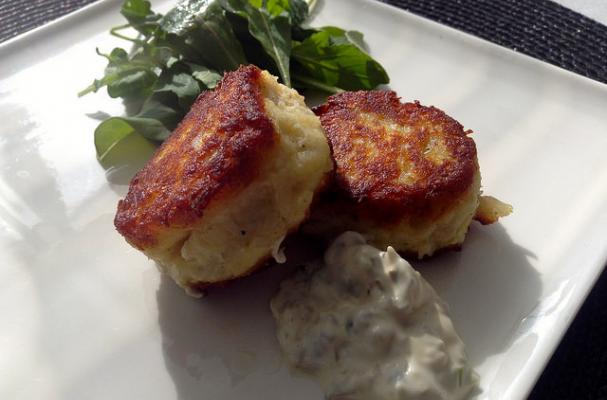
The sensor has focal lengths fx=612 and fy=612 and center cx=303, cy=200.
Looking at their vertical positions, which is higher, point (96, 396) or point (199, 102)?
point (199, 102)

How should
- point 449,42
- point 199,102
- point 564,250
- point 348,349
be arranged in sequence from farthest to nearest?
point 449,42, point 199,102, point 564,250, point 348,349

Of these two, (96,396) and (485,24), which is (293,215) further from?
(485,24)

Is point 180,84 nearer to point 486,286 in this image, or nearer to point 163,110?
point 163,110

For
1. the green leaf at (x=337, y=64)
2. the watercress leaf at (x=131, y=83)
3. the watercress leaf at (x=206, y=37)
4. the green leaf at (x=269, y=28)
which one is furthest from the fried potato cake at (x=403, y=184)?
the watercress leaf at (x=131, y=83)

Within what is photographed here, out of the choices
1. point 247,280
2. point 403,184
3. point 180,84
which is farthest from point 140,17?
point 403,184

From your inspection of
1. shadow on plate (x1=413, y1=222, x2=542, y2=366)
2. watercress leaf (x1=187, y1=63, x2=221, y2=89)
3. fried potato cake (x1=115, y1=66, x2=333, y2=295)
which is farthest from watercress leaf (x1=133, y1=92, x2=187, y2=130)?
shadow on plate (x1=413, y1=222, x2=542, y2=366)

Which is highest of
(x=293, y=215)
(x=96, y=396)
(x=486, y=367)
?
(x=293, y=215)

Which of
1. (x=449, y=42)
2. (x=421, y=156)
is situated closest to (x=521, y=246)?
(x=421, y=156)
